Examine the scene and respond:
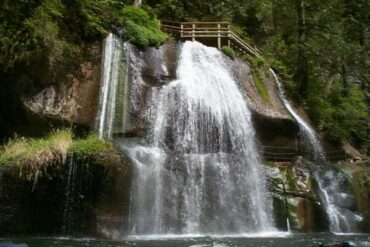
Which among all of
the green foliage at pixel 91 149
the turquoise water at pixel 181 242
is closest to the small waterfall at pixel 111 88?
the green foliage at pixel 91 149

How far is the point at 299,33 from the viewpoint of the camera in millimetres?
23438

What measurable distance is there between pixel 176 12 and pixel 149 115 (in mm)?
11749

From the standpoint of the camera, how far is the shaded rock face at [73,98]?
15.1 metres

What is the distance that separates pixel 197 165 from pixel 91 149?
3070 mm

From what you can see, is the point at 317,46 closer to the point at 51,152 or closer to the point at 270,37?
the point at 270,37

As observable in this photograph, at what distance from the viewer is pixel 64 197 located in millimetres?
12547

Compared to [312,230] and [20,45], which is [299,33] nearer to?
[312,230]

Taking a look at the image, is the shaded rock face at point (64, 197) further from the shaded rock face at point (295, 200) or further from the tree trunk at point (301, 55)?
the tree trunk at point (301, 55)

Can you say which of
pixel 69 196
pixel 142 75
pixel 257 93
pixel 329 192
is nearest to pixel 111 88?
pixel 142 75

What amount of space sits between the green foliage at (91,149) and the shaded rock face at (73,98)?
7.43 feet

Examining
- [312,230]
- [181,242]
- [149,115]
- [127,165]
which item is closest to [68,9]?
[149,115]

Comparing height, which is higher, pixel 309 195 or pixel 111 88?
pixel 111 88

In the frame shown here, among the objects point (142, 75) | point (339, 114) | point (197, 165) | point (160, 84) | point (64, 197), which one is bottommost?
point (64, 197)

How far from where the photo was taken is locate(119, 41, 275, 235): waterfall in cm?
1312
